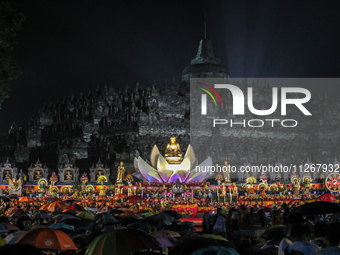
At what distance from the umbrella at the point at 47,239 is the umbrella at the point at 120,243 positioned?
4.17 feet

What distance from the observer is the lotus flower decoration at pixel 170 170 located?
34375mm

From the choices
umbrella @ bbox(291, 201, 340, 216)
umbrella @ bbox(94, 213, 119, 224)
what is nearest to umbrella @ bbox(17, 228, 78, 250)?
umbrella @ bbox(94, 213, 119, 224)

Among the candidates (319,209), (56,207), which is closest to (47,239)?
(319,209)

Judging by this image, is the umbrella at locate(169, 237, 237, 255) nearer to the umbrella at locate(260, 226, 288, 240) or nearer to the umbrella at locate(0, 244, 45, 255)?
the umbrella at locate(0, 244, 45, 255)

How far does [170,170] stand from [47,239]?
2732 centimetres

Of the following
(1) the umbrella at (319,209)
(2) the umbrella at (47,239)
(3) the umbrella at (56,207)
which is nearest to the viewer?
(2) the umbrella at (47,239)

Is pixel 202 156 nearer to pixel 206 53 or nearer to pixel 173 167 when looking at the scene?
pixel 173 167

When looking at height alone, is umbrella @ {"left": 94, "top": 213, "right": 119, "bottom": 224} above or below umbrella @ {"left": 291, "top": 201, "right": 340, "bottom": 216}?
below

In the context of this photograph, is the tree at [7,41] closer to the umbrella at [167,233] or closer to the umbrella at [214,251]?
the umbrella at [167,233]

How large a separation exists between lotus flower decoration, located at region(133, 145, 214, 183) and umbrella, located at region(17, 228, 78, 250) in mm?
26565

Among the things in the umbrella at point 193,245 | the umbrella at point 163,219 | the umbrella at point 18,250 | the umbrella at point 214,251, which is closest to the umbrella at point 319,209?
the umbrella at point 163,219

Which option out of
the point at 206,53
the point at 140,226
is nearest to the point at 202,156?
the point at 206,53

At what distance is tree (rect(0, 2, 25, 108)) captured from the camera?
63.9 ft

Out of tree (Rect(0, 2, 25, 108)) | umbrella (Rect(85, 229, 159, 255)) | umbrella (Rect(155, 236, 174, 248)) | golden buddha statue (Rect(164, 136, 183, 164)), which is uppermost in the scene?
tree (Rect(0, 2, 25, 108))
